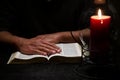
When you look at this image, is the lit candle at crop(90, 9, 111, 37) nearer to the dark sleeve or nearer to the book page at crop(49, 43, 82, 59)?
the book page at crop(49, 43, 82, 59)

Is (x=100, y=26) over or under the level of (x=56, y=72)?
over

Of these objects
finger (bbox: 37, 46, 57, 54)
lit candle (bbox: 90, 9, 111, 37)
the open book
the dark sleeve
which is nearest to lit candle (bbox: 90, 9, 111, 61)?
lit candle (bbox: 90, 9, 111, 37)

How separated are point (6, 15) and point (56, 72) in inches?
33.7

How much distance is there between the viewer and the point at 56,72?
1.07 metres

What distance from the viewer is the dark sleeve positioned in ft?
5.83

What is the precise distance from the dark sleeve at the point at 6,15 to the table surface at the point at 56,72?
0.67 meters

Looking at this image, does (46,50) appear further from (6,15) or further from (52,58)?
(6,15)

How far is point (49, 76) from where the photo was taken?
3.40ft

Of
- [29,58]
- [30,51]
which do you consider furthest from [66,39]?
[29,58]

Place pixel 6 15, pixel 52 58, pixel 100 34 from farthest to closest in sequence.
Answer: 1. pixel 6 15
2. pixel 52 58
3. pixel 100 34

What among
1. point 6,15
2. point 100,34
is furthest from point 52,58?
point 6,15

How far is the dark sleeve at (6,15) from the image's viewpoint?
1.78m

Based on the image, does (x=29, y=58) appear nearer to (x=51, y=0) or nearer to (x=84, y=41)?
(x=84, y=41)

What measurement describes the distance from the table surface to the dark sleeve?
0.67 meters
